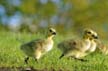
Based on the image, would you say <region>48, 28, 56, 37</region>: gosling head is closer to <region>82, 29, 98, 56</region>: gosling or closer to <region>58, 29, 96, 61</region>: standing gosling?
<region>58, 29, 96, 61</region>: standing gosling

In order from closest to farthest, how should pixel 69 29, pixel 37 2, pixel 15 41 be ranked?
pixel 15 41
pixel 69 29
pixel 37 2

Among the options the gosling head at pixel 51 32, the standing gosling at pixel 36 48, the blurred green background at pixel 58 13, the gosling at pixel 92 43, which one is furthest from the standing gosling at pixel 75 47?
the blurred green background at pixel 58 13

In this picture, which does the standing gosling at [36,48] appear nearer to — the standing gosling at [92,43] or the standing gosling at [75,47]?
the standing gosling at [75,47]

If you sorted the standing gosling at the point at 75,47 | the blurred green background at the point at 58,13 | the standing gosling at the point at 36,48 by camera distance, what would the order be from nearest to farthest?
the standing gosling at the point at 36,48
the standing gosling at the point at 75,47
the blurred green background at the point at 58,13

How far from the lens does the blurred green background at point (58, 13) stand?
3662cm

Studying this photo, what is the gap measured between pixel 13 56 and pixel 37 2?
28821mm

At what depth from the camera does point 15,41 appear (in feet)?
39.1

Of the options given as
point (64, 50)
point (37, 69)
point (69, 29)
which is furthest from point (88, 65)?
point (69, 29)

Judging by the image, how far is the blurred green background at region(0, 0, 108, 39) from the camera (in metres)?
36.6

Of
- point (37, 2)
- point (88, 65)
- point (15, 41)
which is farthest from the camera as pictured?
point (37, 2)

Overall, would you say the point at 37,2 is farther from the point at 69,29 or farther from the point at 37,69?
the point at 37,69

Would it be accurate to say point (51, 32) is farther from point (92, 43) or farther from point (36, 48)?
point (92, 43)

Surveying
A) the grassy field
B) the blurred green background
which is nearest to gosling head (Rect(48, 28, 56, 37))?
the grassy field

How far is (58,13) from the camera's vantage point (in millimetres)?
37625
